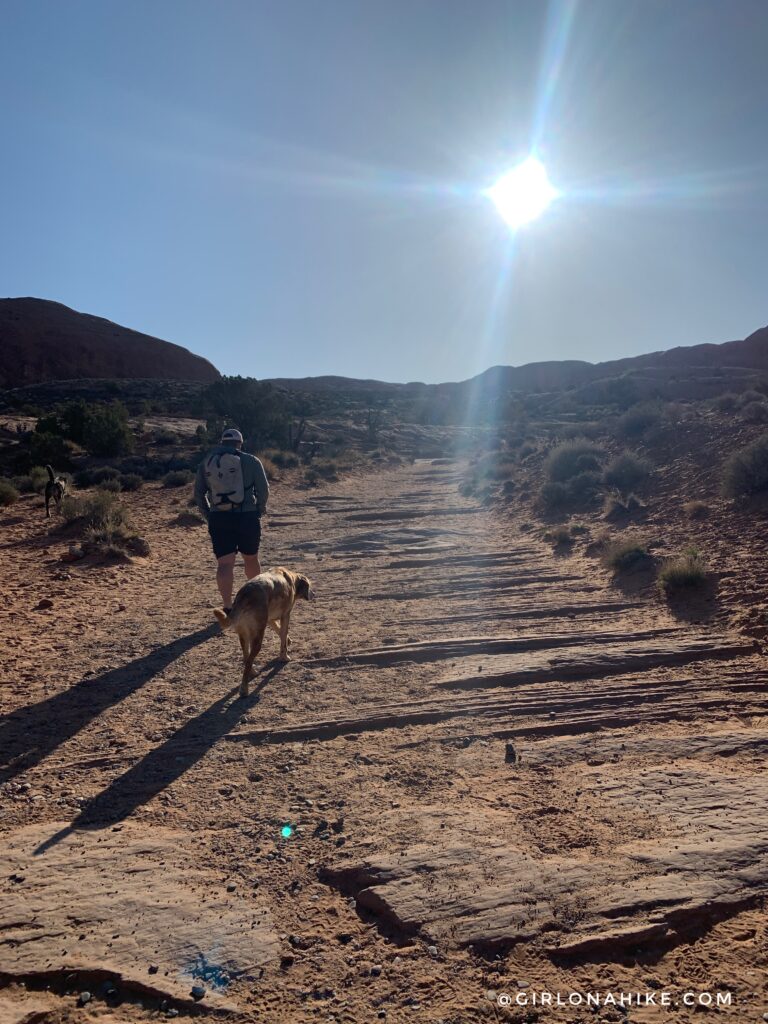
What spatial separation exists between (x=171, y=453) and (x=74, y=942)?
23.5 m

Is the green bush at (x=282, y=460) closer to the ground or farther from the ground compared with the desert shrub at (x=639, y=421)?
closer to the ground

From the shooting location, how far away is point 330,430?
126 ft

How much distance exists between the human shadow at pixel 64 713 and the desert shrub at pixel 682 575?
18.4ft

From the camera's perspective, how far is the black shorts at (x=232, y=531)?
6.64 metres

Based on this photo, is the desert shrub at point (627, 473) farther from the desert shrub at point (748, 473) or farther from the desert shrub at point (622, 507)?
the desert shrub at point (748, 473)

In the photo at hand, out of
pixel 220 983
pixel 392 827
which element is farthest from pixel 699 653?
pixel 220 983

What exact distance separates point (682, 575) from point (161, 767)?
19.6 ft

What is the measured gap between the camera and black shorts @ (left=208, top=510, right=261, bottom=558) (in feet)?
21.8

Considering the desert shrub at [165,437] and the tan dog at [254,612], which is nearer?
the tan dog at [254,612]

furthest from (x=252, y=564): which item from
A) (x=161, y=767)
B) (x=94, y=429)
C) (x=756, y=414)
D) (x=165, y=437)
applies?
(x=165, y=437)

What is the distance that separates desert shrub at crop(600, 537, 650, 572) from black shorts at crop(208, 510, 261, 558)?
5.11 m

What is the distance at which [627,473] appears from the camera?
14320 mm

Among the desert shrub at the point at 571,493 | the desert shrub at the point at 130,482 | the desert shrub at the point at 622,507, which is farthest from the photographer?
the desert shrub at the point at 130,482


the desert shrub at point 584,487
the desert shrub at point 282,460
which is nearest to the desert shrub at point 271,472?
the desert shrub at point 282,460
